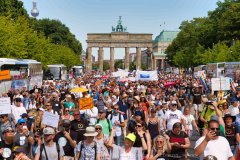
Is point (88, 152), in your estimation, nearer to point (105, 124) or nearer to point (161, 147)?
point (161, 147)

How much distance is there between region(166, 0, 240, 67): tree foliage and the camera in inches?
2820

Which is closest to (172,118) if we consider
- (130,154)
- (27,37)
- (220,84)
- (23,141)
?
(23,141)

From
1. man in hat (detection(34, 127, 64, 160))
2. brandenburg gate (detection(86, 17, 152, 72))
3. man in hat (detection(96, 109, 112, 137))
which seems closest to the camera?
man in hat (detection(34, 127, 64, 160))

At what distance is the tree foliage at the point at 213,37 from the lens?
2820 inches

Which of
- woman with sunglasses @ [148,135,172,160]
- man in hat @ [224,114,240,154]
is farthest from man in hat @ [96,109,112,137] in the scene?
woman with sunglasses @ [148,135,172,160]

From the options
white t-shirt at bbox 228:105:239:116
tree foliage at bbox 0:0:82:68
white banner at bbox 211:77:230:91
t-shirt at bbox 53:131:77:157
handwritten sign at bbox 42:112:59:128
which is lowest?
t-shirt at bbox 53:131:77:157

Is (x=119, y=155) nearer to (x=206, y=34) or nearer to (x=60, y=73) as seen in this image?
(x=60, y=73)

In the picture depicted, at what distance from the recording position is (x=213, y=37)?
8875 centimetres

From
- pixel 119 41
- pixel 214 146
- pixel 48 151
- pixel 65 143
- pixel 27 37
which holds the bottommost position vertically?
pixel 65 143

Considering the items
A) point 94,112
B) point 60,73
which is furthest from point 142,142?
point 60,73

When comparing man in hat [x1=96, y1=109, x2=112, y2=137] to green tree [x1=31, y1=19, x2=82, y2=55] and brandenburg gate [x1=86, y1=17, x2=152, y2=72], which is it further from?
brandenburg gate [x1=86, y1=17, x2=152, y2=72]

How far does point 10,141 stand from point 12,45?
35831 mm

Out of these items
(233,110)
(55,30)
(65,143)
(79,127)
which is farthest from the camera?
(55,30)

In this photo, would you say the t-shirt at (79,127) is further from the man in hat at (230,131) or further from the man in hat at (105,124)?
the man in hat at (230,131)
